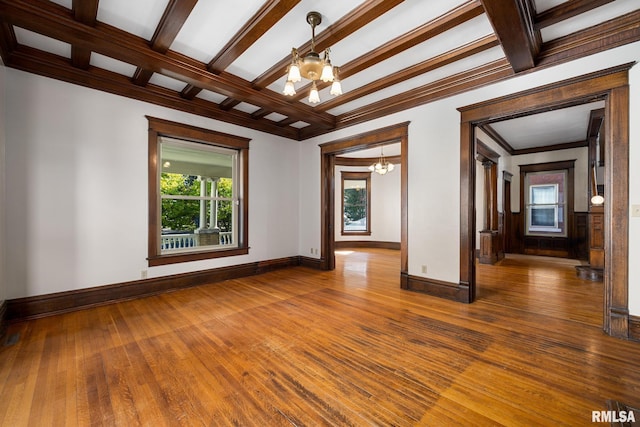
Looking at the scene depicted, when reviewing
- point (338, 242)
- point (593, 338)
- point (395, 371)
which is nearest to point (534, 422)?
point (395, 371)

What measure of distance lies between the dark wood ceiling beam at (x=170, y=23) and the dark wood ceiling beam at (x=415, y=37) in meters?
1.72

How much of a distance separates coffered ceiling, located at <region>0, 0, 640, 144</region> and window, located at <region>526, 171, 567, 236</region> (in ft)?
19.4

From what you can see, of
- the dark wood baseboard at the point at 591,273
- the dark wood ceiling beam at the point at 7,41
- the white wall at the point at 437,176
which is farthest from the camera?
the dark wood baseboard at the point at 591,273

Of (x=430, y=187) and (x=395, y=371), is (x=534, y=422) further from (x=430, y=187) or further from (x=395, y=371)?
(x=430, y=187)

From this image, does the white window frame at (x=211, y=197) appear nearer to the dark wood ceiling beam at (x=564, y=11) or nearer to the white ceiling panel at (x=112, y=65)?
the white ceiling panel at (x=112, y=65)

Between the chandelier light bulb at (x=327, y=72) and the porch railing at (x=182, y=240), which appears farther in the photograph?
the porch railing at (x=182, y=240)

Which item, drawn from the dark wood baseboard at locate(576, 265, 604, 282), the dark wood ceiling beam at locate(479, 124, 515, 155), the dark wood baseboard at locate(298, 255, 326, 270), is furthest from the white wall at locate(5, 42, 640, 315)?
the dark wood baseboard at locate(576, 265, 604, 282)

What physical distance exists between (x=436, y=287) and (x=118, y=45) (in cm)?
468

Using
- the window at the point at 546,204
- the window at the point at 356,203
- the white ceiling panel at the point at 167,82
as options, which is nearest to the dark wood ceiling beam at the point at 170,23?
the white ceiling panel at the point at 167,82

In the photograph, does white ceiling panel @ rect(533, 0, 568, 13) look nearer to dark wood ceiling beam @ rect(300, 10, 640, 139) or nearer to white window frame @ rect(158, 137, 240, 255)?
dark wood ceiling beam @ rect(300, 10, 640, 139)

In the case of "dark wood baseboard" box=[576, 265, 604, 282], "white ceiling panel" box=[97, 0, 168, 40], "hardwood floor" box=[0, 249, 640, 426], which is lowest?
"hardwood floor" box=[0, 249, 640, 426]

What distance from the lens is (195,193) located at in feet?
14.9

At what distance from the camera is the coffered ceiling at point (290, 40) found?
227 centimetres

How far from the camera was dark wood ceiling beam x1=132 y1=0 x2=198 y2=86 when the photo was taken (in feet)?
7.32
